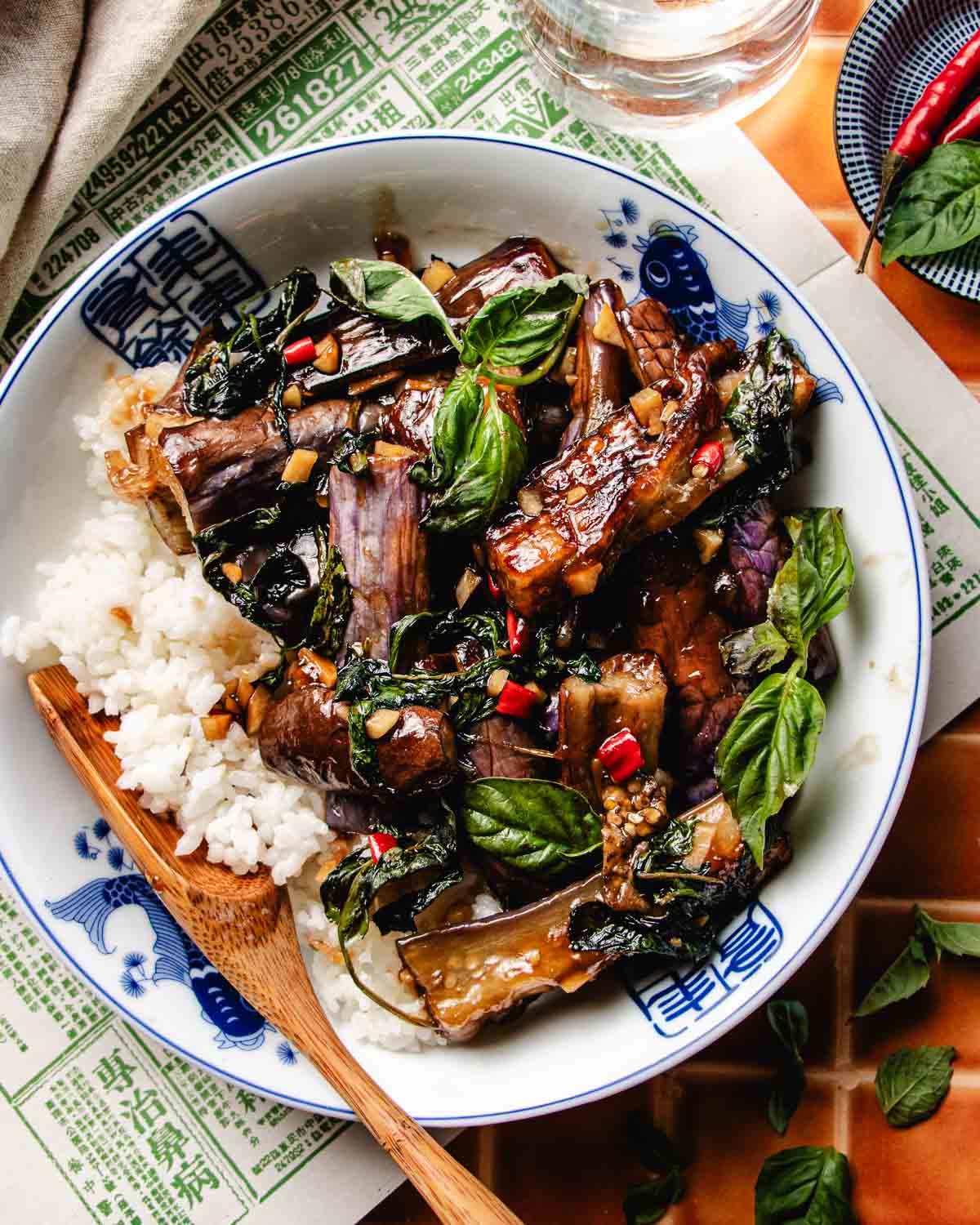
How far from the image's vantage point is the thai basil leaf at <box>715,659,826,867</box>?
2229 mm

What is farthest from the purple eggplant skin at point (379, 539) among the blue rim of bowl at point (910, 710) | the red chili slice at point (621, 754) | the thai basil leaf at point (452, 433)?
the blue rim of bowl at point (910, 710)

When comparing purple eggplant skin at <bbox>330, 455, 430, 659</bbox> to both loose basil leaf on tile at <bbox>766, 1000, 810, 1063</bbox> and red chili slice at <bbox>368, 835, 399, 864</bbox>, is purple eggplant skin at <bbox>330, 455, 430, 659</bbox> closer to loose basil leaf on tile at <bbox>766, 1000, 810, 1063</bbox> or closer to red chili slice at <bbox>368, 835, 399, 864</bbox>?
red chili slice at <bbox>368, 835, 399, 864</bbox>

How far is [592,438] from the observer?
2324 mm

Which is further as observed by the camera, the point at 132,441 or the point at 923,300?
the point at 923,300

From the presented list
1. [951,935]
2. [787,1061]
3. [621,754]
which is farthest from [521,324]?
[787,1061]

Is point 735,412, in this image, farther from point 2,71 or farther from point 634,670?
point 2,71

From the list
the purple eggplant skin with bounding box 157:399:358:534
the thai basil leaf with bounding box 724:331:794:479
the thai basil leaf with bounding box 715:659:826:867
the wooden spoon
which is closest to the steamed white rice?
the wooden spoon

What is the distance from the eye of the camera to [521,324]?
2408 millimetres

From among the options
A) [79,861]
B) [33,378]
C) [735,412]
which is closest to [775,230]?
[735,412]

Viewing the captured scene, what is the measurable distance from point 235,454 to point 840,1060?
6.97 feet

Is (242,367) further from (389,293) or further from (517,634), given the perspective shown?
(517,634)

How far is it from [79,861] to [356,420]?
1.24 meters

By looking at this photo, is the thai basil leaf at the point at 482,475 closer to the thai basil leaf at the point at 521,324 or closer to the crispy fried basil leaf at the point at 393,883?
the thai basil leaf at the point at 521,324

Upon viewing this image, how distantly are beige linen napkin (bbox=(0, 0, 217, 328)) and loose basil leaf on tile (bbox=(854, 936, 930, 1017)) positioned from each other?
2773 mm
